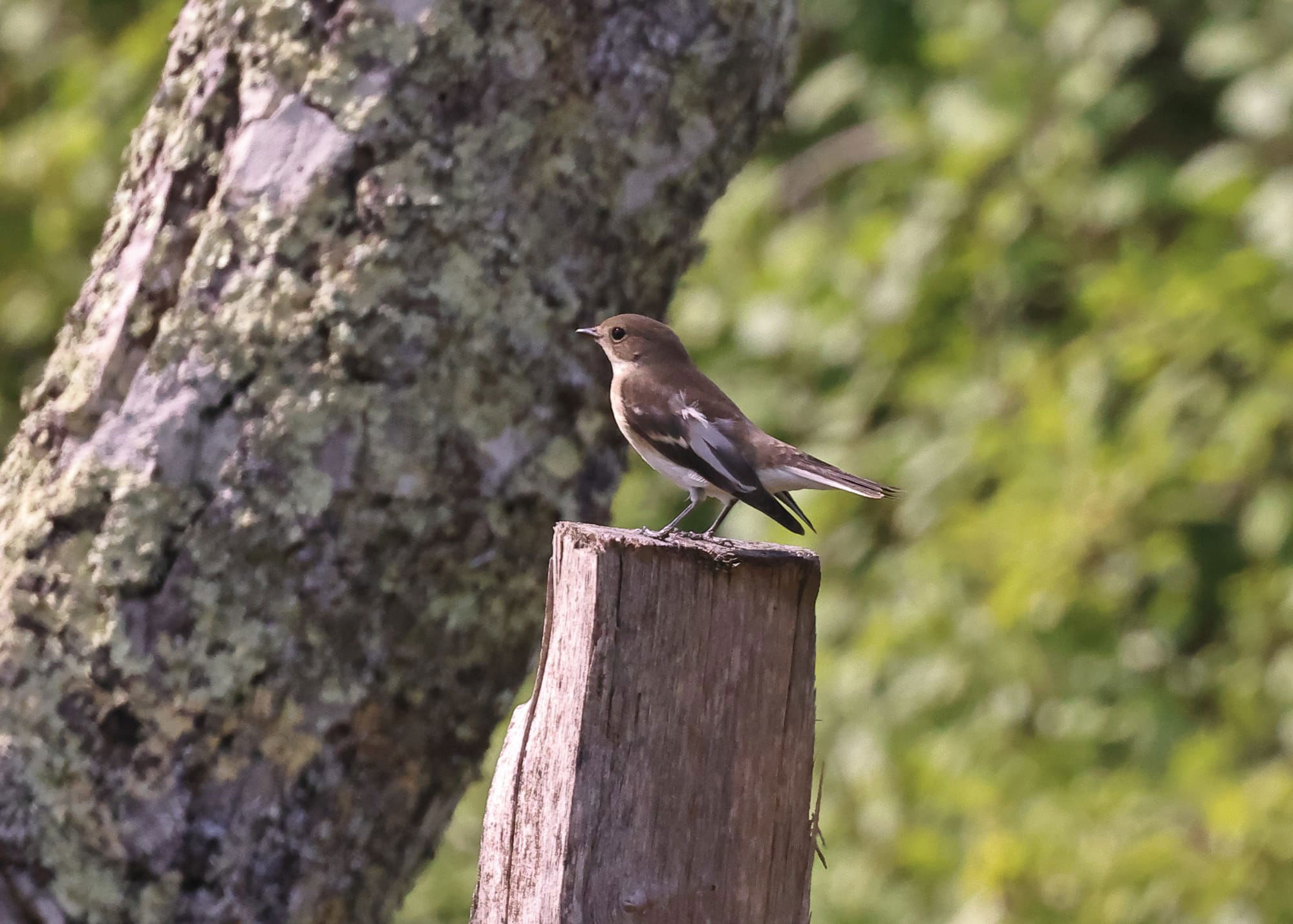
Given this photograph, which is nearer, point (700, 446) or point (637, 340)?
point (700, 446)

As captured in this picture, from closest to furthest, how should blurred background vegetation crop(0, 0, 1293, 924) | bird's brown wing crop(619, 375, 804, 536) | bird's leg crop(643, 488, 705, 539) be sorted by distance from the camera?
bird's leg crop(643, 488, 705, 539), bird's brown wing crop(619, 375, 804, 536), blurred background vegetation crop(0, 0, 1293, 924)

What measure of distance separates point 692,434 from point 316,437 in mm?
755

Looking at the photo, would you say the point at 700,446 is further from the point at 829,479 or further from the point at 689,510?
the point at 829,479

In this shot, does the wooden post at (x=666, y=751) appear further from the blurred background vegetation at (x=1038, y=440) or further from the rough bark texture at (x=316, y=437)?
the blurred background vegetation at (x=1038, y=440)

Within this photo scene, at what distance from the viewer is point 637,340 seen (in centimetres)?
322

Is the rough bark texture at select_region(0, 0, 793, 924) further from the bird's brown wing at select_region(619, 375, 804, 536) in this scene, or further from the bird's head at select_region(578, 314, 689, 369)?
the bird's brown wing at select_region(619, 375, 804, 536)

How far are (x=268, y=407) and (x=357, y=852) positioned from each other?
935 millimetres

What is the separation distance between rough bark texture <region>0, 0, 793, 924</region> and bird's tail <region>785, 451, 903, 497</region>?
0.56 m

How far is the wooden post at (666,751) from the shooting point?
2088 millimetres

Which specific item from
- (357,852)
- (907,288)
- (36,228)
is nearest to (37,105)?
(36,228)

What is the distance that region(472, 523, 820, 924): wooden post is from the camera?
6.85 ft

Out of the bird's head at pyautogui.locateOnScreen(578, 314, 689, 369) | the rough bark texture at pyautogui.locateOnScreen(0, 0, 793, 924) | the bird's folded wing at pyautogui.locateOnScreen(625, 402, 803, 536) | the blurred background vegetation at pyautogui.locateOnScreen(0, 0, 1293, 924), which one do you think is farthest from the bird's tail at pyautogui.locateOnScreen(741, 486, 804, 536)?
the blurred background vegetation at pyautogui.locateOnScreen(0, 0, 1293, 924)

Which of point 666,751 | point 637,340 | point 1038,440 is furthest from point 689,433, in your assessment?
point 1038,440

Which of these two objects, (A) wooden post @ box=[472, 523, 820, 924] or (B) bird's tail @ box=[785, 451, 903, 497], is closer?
(A) wooden post @ box=[472, 523, 820, 924]
